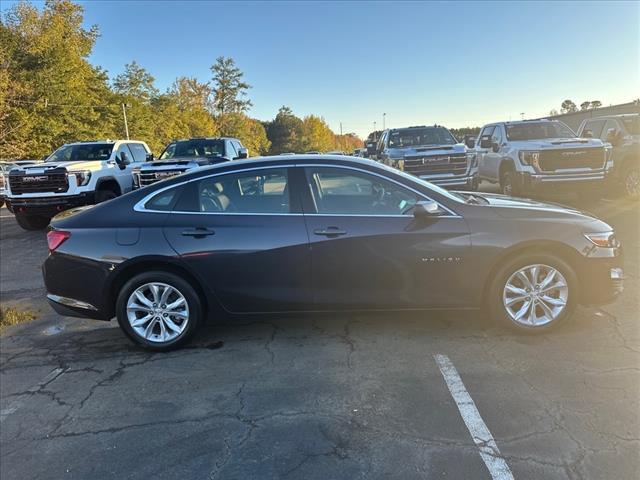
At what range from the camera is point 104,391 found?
3.67 metres

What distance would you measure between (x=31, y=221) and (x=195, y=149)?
428 centimetres

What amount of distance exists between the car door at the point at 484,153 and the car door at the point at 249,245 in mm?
9482

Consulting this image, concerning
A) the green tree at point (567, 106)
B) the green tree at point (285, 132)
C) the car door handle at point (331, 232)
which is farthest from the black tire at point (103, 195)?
the green tree at point (567, 106)

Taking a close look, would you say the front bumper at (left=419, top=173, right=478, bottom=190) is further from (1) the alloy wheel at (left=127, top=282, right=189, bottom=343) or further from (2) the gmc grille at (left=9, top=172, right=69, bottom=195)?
(1) the alloy wheel at (left=127, top=282, right=189, bottom=343)

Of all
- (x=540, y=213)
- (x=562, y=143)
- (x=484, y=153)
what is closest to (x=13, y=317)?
(x=540, y=213)

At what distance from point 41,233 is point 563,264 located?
11.1 meters

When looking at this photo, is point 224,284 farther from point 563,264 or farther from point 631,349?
point 631,349

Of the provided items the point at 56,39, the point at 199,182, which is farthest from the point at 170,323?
the point at 56,39

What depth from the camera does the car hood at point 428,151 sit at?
11.9 metres

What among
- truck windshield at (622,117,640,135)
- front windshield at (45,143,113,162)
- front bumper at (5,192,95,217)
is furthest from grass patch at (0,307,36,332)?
truck windshield at (622,117,640,135)

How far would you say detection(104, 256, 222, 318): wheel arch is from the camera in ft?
13.6

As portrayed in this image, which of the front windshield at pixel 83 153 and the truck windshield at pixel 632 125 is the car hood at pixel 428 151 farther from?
the front windshield at pixel 83 153

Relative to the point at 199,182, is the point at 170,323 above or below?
below

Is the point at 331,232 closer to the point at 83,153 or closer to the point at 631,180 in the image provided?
the point at 631,180
